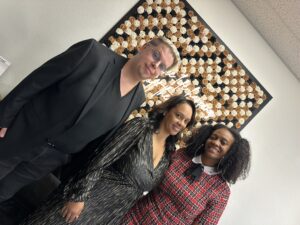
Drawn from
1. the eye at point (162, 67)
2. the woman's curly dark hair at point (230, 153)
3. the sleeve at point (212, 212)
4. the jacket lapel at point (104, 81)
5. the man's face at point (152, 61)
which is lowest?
the sleeve at point (212, 212)

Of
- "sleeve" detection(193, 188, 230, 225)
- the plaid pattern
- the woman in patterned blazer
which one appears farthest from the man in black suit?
"sleeve" detection(193, 188, 230, 225)

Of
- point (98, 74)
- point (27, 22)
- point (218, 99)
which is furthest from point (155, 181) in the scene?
point (27, 22)

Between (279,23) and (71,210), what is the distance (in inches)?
70.7

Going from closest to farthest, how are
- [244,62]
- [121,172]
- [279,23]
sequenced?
[121,172], [279,23], [244,62]

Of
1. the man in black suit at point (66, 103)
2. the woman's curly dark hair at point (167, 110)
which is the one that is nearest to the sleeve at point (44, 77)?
the man in black suit at point (66, 103)

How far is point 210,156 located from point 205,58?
931mm

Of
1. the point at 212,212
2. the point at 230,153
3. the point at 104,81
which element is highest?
the point at 104,81

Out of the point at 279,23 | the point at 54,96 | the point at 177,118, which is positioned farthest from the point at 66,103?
the point at 279,23

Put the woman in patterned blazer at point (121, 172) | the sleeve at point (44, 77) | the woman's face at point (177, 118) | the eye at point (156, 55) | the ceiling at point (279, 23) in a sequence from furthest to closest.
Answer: the ceiling at point (279, 23) < the woman's face at point (177, 118) < the woman in patterned blazer at point (121, 172) < the eye at point (156, 55) < the sleeve at point (44, 77)

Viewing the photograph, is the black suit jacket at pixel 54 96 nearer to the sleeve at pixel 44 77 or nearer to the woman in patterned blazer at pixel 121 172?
the sleeve at pixel 44 77

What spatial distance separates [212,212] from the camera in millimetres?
1654

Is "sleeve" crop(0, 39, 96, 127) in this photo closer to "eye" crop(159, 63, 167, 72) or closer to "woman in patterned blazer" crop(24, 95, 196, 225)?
"eye" crop(159, 63, 167, 72)

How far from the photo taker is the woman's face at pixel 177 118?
1.54 m

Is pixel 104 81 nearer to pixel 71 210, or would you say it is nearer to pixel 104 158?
pixel 104 158
